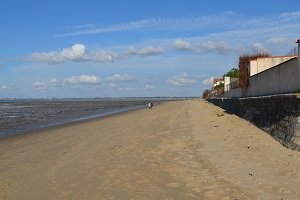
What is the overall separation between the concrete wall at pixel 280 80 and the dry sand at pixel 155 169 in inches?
75.7

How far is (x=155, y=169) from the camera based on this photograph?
445 inches

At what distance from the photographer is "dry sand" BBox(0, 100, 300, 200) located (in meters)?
8.84

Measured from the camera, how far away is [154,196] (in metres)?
8.56

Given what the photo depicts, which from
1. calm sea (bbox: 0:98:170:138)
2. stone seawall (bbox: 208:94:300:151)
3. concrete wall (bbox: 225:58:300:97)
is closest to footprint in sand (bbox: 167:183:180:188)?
stone seawall (bbox: 208:94:300:151)

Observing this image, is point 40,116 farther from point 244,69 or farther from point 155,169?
point 155,169

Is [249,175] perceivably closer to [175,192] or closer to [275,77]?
[175,192]

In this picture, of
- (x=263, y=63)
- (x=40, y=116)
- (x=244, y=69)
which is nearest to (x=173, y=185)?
(x=263, y=63)

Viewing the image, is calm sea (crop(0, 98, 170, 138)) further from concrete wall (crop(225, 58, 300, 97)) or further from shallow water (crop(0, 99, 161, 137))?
concrete wall (crop(225, 58, 300, 97))

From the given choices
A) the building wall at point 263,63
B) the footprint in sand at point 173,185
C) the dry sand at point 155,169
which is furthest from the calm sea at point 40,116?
the footprint in sand at point 173,185

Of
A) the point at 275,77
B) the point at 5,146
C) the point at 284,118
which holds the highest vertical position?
the point at 275,77

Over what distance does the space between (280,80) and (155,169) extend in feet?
25.6

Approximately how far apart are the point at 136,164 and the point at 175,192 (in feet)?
→ 11.1

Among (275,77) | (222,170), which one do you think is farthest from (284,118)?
(222,170)

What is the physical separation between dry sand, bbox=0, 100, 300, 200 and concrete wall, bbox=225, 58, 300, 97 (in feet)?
6.30
